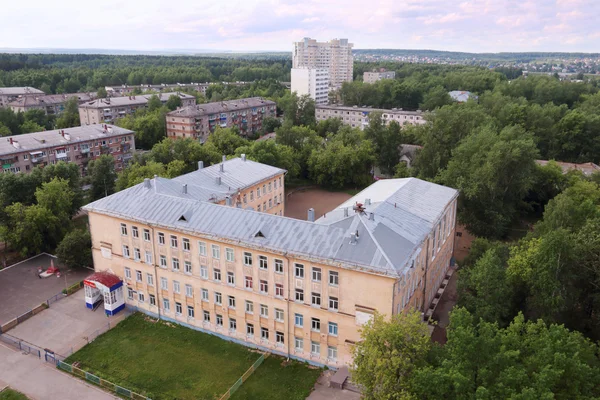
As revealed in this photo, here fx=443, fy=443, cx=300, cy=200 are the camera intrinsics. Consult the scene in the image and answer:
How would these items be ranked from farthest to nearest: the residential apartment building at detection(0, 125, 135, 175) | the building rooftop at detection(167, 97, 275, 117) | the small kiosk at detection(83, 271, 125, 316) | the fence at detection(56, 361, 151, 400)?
the building rooftop at detection(167, 97, 275, 117)
the residential apartment building at detection(0, 125, 135, 175)
the small kiosk at detection(83, 271, 125, 316)
the fence at detection(56, 361, 151, 400)

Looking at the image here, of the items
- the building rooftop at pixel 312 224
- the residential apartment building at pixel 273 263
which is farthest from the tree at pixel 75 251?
the building rooftop at pixel 312 224

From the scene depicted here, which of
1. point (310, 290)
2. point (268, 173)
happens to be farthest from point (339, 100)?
point (310, 290)

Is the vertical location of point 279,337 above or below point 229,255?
below

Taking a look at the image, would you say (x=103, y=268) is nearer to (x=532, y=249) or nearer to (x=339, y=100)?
(x=532, y=249)

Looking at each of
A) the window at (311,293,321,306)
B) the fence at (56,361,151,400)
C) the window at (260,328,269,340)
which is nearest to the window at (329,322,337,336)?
the window at (311,293,321,306)

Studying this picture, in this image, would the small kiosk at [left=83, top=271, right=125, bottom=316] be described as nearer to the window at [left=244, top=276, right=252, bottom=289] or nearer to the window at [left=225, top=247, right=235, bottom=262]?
the window at [left=225, top=247, right=235, bottom=262]

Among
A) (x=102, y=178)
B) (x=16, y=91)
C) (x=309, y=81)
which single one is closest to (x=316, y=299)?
(x=102, y=178)

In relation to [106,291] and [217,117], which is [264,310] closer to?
[106,291]
